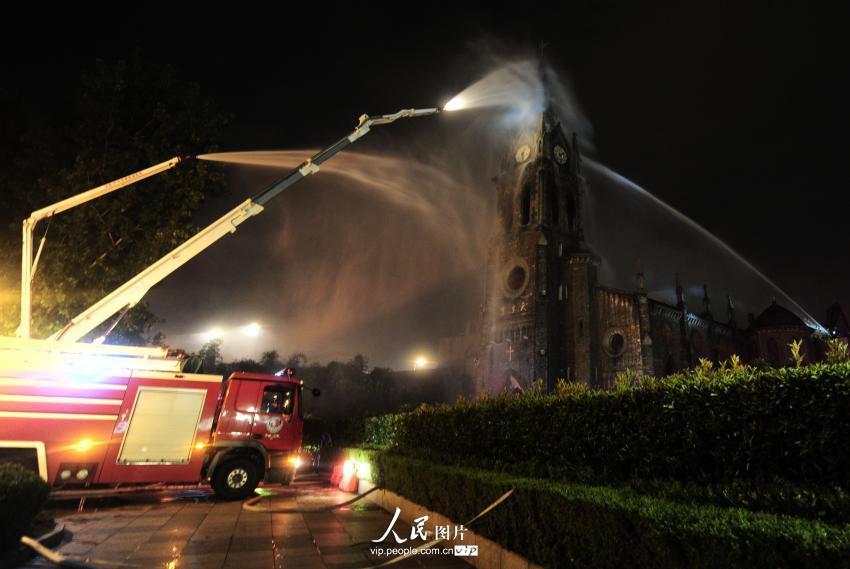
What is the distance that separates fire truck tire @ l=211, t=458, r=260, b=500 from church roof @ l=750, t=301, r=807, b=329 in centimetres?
6806

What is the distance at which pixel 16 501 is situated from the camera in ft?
21.3

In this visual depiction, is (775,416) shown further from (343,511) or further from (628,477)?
(343,511)

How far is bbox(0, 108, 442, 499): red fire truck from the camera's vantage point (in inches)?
401

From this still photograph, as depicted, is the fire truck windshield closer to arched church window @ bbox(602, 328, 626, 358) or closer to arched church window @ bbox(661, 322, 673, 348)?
arched church window @ bbox(602, 328, 626, 358)

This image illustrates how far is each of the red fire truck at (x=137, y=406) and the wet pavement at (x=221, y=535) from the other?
40.7 inches

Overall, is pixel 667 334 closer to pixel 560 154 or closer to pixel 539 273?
pixel 539 273

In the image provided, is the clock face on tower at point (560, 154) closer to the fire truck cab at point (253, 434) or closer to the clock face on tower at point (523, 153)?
the clock face on tower at point (523, 153)

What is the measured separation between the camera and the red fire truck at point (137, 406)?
10180 millimetres

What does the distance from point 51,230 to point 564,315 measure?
154ft

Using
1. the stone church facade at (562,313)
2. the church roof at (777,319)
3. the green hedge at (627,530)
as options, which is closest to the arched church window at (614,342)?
the stone church facade at (562,313)

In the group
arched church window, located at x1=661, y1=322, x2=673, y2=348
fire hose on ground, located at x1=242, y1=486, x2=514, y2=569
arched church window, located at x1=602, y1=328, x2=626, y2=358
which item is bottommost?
fire hose on ground, located at x1=242, y1=486, x2=514, y2=569

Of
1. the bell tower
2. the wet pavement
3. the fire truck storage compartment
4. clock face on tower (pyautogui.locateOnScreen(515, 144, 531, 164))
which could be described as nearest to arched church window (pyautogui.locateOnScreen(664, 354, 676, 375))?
the bell tower

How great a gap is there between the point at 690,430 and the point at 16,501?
982 cm

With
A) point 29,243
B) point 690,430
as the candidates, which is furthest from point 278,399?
point 690,430
